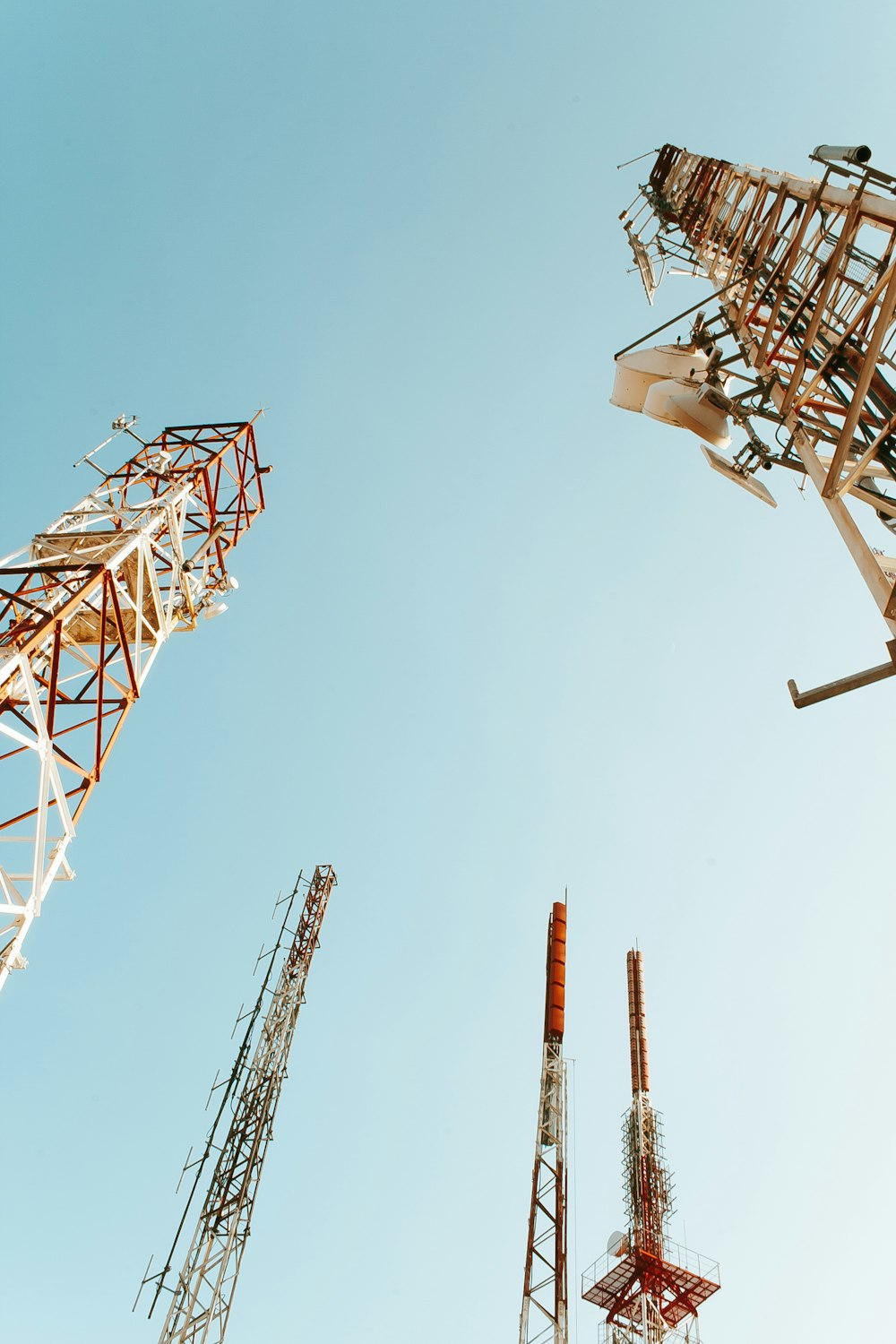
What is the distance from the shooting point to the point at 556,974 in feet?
91.5

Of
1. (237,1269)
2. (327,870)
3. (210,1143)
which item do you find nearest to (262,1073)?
(210,1143)

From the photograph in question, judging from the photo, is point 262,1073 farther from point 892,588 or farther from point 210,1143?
point 892,588

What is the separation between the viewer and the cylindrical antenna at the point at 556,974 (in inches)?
1033

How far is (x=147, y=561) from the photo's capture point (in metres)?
13.0

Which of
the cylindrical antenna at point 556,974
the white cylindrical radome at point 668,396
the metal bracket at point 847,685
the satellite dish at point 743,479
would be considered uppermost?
the cylindrical antenna at point 556,974

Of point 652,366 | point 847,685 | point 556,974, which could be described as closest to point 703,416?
point 652,366

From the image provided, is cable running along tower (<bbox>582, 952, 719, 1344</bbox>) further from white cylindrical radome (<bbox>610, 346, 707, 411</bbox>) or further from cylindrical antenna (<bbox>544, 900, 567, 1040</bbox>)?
white cylindrical radome (<bbox>610, 346, 707, 411</bbox>)

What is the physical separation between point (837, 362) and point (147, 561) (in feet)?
32.5

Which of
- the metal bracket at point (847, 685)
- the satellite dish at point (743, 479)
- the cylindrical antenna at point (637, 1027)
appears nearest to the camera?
the metal bracket at point (847, 685)

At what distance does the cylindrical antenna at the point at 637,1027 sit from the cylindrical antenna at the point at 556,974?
10416 mm

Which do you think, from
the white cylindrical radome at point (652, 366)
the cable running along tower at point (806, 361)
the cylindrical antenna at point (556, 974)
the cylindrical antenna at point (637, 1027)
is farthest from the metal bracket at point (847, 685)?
the cylindrical antenna at point (637, 1027)

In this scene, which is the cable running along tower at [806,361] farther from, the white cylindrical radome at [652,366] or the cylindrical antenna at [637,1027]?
the cylindrical antenna at [637,1027]

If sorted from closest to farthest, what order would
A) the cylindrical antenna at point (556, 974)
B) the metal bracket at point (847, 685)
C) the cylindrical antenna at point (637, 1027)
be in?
the metal bracket at point (847, 685) < the cylindrical antenna at point (556, 974) < the cylindrical antenna at point (637, 1027)

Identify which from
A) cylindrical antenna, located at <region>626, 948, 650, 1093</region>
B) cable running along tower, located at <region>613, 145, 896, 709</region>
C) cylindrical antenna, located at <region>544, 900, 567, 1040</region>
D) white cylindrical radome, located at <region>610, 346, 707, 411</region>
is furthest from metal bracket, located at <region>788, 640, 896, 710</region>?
cylindrical antenna, located at <region>626, 948, 650, 1093</region>
